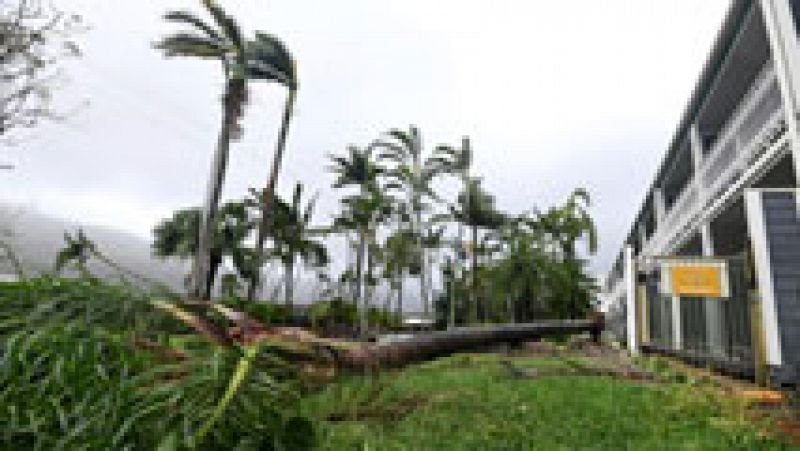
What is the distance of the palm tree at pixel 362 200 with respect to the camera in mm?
27562

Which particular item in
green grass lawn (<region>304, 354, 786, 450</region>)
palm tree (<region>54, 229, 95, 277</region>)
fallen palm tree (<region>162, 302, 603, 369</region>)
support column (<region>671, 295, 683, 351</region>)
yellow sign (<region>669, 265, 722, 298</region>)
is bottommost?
green grass lawn (<region>304, 354, 786, 450</region>)

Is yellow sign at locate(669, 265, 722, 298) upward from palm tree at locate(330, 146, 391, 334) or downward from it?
downward

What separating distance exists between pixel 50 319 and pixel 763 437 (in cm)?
439

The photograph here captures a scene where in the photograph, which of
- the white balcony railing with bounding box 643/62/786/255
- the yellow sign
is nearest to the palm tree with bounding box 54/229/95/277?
the yellow sign

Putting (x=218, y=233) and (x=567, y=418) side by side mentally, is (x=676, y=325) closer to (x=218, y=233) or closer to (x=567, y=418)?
(x=567, y=418)

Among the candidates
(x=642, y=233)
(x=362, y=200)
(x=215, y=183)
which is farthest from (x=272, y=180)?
(x=642, y=233)

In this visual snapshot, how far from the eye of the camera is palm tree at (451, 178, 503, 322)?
94.7 feet

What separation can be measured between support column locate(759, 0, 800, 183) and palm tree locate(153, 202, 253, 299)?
26.7 meters

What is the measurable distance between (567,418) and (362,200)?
2373cm

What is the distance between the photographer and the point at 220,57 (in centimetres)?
1764

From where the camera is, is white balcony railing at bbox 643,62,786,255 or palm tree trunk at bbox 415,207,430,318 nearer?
white balcony railing at bbox 643,62,786,255

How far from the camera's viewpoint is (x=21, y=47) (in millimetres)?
7426

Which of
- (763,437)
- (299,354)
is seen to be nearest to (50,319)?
(299,354)

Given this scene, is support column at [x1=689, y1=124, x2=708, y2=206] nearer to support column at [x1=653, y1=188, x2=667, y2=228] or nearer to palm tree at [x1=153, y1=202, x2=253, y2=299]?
support column at [x1=653, y1=188, x2=667, y2=228]
